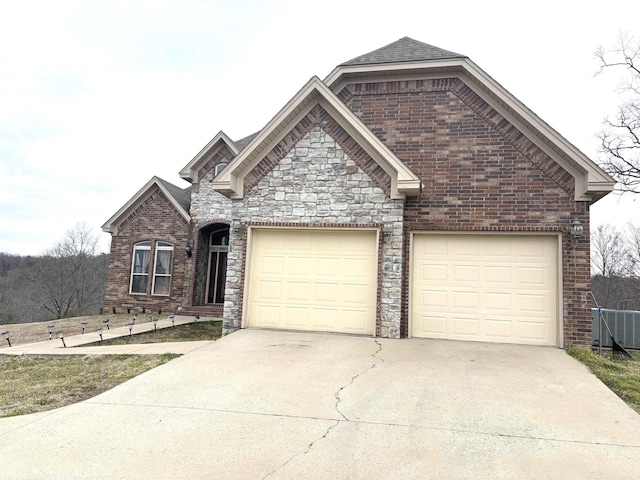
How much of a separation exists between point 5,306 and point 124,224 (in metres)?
22.6

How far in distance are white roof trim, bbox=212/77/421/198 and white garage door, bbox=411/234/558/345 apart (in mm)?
1503

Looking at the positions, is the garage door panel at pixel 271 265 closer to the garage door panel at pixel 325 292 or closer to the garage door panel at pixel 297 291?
the garage door panel at pixel 297 291

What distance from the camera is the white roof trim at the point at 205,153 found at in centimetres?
1523

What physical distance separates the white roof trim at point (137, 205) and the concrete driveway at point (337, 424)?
1005 centimetres

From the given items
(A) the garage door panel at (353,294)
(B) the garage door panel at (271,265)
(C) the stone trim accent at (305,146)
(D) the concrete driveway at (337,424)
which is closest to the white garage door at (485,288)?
(A) the garage door panel at (353,294)

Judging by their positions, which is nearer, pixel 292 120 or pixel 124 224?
pixel 292 120

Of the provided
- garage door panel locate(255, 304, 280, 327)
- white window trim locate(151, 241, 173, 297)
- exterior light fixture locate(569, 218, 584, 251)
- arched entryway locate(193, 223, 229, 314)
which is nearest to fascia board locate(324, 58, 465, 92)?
exterior light fixture locate(569, 218, 584, 251)

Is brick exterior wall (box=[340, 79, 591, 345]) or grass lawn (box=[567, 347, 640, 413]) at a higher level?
brick exterior wall (box=[340, 79, 591, 345])

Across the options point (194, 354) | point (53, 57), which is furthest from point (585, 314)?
point (53, 57)

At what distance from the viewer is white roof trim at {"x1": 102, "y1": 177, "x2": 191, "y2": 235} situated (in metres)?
15.5

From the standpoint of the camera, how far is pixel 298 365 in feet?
20.4

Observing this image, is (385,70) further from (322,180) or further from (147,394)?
(147,394)

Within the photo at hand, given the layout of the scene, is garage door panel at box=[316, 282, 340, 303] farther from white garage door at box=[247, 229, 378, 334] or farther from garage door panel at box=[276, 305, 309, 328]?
garage door panel at box=[276, 305, 309, 328]

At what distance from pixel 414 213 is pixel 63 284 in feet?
106
